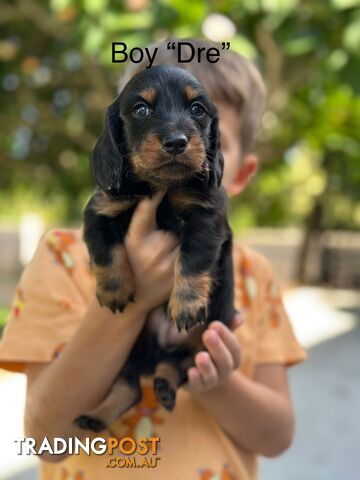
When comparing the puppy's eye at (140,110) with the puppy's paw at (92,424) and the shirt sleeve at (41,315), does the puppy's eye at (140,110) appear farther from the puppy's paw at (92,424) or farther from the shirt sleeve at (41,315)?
the shirt sleeve at (41,315)

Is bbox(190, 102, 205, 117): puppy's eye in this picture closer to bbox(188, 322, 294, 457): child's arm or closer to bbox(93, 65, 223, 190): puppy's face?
bbox(93, 65, 223, 190): puppy's face

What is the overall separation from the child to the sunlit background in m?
0.45

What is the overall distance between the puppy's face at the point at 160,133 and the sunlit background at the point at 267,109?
984 mm

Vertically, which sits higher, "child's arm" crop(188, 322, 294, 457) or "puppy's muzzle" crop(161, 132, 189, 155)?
"puppy's muzzle" crop(161, 132, 189, 155)

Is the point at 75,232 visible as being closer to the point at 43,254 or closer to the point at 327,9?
the point at 43,254

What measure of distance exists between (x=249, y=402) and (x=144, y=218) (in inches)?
33.9

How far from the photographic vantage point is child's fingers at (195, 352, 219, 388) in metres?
1.65

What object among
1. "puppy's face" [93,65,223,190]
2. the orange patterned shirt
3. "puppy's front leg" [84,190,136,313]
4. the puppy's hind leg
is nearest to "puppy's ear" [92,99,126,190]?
"puppy's face" [93,65,223,190]

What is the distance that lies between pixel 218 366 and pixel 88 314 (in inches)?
15.0

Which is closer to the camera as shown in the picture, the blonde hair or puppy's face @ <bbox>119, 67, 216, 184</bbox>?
puppy's face @ <bbox>119, 67, 216, 184</bbox>

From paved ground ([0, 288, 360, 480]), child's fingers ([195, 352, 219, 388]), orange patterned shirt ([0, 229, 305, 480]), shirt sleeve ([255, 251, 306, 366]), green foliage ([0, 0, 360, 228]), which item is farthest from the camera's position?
paved ground ([0, 288, 360, 480])

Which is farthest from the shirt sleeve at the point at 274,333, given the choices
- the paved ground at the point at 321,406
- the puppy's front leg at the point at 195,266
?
the paved ground at the point at 321,406

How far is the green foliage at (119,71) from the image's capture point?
3.79 metres

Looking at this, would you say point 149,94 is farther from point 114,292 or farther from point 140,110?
point 114,292
